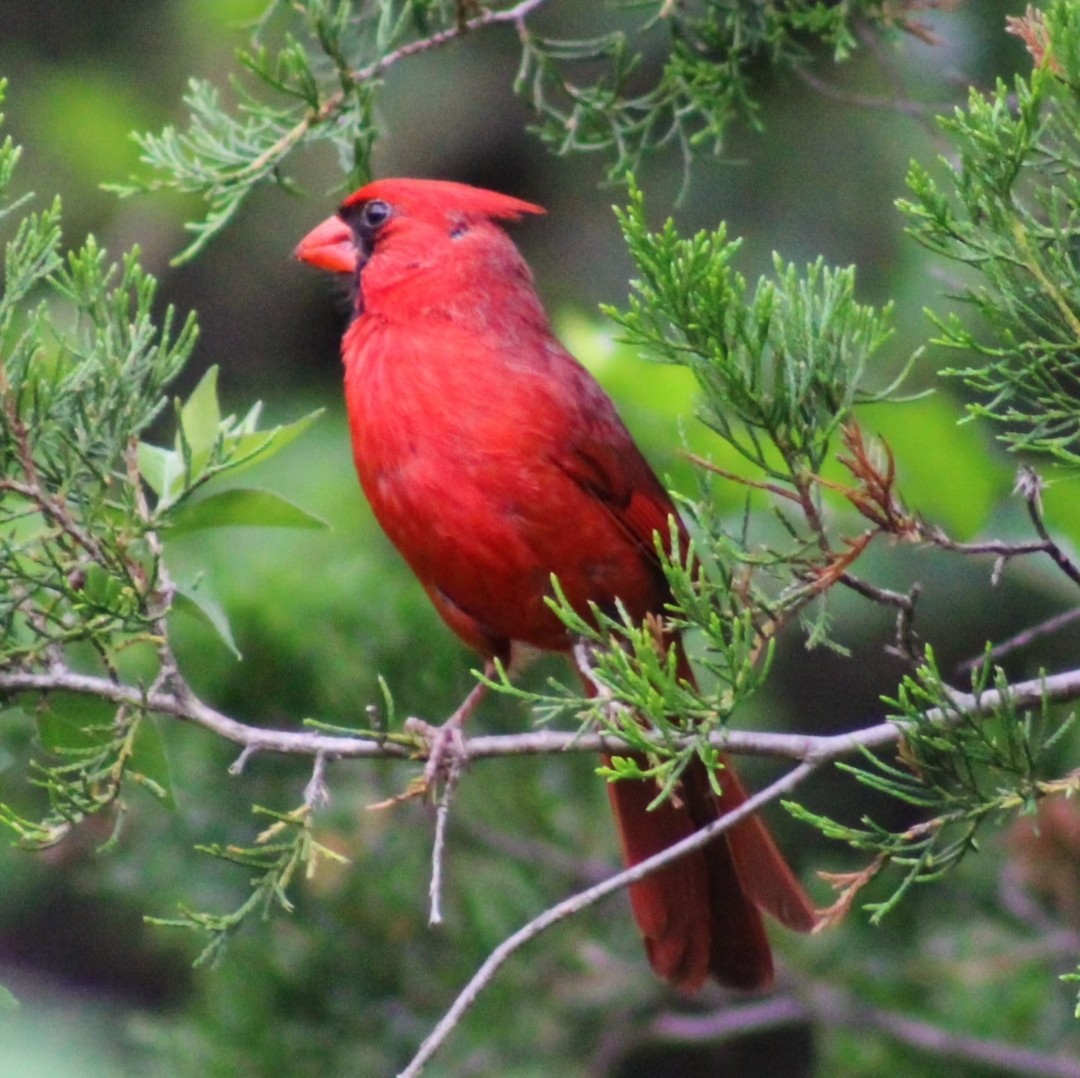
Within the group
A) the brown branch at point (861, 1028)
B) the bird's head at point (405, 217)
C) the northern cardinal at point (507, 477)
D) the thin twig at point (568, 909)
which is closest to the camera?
the thin twig at point (568, 909)

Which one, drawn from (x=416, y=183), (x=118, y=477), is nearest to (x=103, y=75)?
(x=416, y=183)

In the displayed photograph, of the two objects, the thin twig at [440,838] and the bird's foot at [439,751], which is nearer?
the thin twig at [440,838]

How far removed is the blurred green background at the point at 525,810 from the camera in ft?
10.5

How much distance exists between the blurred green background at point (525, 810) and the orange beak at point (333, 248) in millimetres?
98

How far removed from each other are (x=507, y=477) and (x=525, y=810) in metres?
1.03

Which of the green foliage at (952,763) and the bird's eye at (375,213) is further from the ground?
the bird's eye at (375,213)

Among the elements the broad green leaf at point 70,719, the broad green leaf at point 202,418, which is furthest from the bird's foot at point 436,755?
the broad green leaf at point 202,418

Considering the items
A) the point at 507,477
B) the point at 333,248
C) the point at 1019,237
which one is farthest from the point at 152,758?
the point at 333,248

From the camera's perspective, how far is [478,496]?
2.59 meters

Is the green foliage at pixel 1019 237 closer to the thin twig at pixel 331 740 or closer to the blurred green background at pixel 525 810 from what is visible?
the thin twig at pixel 331 740

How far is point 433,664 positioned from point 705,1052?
142 cm

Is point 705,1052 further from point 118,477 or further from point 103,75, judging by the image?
point 103,75

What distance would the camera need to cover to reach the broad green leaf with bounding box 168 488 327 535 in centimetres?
221

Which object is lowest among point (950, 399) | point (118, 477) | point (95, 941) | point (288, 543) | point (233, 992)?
point (95, 941)
